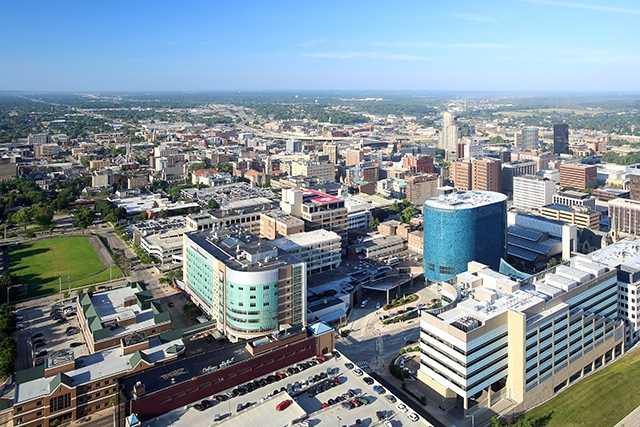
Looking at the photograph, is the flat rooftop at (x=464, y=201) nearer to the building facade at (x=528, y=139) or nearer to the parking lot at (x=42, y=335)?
the parking lot at (x=42, y=335)

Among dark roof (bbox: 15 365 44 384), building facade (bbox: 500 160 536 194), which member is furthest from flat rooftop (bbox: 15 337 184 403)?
building facade (bbox: 500 160 536 194)

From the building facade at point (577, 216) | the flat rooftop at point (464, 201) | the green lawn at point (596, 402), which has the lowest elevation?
the green lawn at point (596, 402)

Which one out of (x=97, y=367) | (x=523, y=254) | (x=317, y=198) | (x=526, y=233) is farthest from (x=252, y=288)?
(x=526, y=233)

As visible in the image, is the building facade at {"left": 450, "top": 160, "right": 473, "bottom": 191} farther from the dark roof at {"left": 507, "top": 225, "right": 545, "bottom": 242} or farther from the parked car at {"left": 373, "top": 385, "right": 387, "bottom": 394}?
the parked car at {"left": 373, "top": 385, "right": 387, "bottom": 394}

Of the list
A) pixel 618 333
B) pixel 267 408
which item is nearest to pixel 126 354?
pixel 267 408

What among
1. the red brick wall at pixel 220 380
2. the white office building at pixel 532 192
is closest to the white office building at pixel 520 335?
the red brick wall at pixel 220 380

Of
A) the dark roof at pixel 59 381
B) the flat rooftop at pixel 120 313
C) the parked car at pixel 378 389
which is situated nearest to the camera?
the parked car at pixel 378 389

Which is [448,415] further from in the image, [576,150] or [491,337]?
[576,150]
